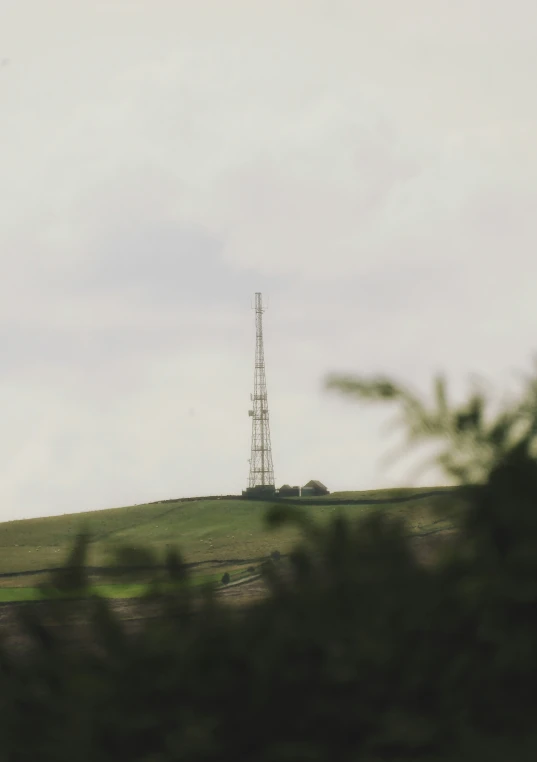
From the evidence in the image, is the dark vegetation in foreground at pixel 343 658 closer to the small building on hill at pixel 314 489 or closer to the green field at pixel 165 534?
the green field at pixel 165 534

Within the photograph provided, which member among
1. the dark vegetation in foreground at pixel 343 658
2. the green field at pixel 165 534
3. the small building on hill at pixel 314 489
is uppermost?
the small building on hill at pixel 314 489

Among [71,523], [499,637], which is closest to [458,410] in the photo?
[499,637]

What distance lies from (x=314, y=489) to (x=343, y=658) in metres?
127

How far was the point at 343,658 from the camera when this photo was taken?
2654 mm

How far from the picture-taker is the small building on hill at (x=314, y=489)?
420 ft

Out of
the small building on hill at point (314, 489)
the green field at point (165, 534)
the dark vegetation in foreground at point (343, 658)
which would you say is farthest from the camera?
the small building on hill at point (314, 489)

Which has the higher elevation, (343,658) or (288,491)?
(288,491)

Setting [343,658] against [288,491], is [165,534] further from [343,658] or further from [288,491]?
[343,658]

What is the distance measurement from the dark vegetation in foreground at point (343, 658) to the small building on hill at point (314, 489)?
125 meters

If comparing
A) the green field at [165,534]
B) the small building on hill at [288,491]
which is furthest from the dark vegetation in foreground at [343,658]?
the small building on hill at [288,491]

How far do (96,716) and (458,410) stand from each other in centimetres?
123

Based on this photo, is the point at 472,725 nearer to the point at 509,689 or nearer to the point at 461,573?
the point at 509,689

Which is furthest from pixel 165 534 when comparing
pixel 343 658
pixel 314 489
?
pixel 343 658

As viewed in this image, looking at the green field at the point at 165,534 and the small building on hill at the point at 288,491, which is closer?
the green field at the point at 165,534
